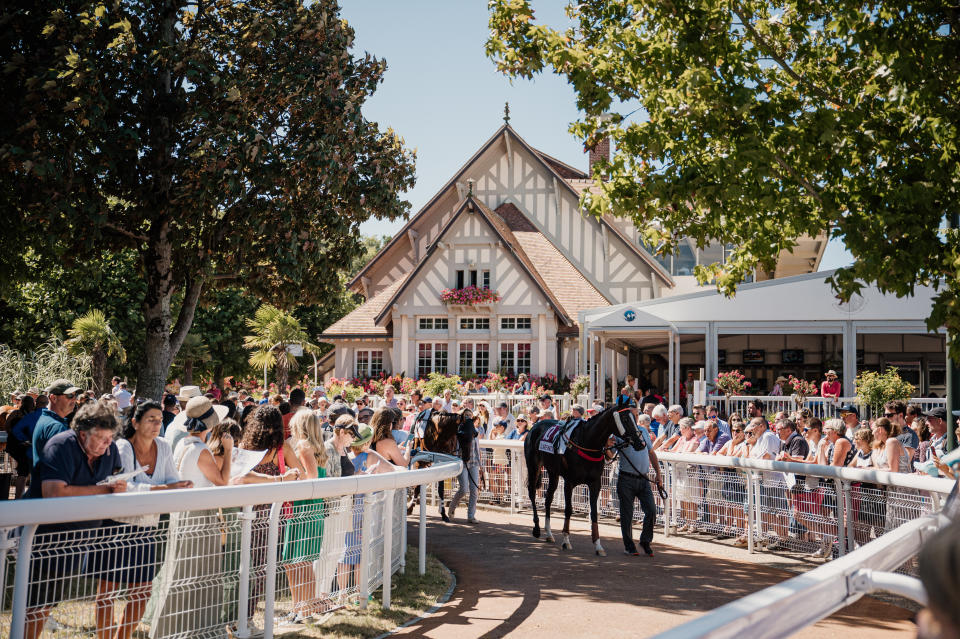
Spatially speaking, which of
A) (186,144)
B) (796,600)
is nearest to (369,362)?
(186,144)

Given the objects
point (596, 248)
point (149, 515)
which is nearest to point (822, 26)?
point (149, 515)

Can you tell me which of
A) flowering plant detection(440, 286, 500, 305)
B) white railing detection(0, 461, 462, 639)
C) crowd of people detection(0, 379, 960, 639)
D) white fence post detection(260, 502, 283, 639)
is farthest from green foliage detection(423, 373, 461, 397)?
white fence post detection(260, 502, 283, 639)

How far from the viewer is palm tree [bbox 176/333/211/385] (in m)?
42.7

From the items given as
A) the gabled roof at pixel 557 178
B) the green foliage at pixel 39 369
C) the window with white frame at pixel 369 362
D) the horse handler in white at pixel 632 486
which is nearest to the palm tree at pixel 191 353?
the gabled roof at pixel 557 178

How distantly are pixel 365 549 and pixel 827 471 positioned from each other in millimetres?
5500

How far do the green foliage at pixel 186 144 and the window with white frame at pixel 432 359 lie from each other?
56.5ft

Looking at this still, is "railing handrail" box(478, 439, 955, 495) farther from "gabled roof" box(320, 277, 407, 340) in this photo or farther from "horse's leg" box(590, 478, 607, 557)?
"gabled roof" box(320, 277, 407, 340)

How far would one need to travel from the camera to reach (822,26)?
36.9ft

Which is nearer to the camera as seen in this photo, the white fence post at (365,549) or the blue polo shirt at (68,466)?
the blue polo shirt at (68,466)

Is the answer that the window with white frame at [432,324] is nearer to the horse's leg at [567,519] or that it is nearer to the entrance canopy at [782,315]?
the entrance canopy at [782,315]

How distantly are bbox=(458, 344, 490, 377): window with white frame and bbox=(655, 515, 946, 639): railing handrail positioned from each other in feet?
103

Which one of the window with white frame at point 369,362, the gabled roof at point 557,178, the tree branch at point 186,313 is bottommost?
the window with white frame at point 369,362

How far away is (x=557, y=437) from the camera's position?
12188mm

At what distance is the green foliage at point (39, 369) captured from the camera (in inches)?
914
